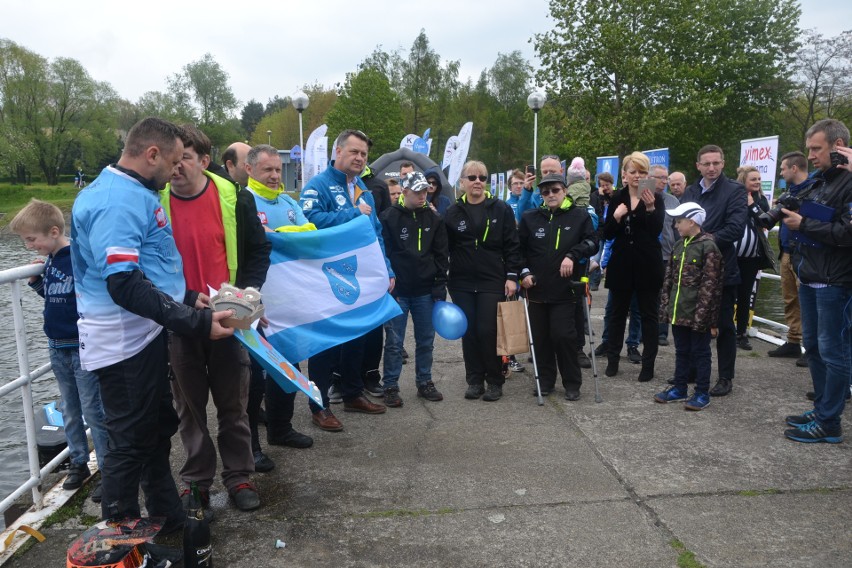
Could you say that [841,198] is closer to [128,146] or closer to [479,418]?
[479,418]

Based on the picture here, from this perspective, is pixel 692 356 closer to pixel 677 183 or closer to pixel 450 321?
pixel 450 321

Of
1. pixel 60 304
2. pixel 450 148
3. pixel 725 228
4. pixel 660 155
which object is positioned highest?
pixel 450 148

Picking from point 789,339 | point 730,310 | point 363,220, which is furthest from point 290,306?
point 789,339

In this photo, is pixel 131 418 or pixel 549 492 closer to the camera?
pixel 131 418

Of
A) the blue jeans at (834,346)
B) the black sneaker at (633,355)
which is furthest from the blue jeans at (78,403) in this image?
the black sneaker at (633,355)

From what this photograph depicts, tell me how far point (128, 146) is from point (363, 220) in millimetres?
2163

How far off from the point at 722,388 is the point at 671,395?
1.76 feet

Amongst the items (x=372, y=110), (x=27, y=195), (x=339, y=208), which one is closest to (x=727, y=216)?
(x=339, y=208)

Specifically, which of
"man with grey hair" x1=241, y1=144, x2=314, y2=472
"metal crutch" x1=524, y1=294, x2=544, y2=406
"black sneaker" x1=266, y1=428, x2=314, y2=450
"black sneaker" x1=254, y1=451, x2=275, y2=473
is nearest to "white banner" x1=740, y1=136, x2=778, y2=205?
"metal crutch" x1=524, y1=294, x2=544, y2=406

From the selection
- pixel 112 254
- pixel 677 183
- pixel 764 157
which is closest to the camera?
pixel 112 254

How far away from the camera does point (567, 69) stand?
30.4 m

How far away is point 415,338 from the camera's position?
5.62 metres

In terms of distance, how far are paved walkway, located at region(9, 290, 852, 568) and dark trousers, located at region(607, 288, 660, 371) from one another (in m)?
0.86

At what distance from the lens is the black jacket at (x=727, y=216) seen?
18.7 ft
